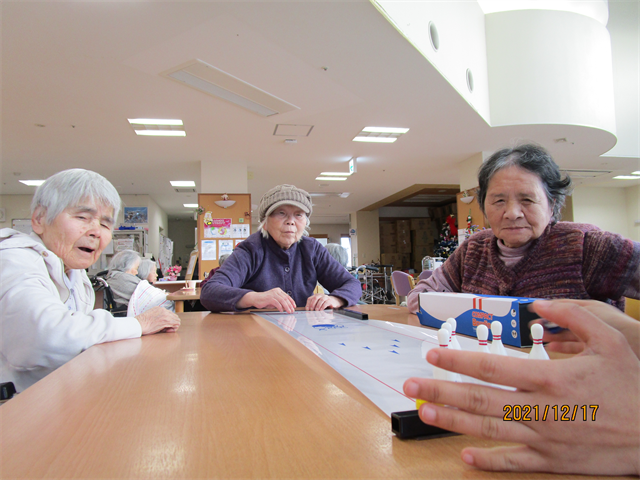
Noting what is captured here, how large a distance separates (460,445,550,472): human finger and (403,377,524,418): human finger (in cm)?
3

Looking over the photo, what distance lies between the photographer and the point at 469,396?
356mm

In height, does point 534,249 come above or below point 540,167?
below

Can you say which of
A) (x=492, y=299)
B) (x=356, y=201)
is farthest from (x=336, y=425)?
(x=356, y=201)

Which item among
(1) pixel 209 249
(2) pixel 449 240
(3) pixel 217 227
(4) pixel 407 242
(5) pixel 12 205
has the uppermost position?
(5) pixel 12 205

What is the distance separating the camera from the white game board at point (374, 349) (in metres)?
0.58

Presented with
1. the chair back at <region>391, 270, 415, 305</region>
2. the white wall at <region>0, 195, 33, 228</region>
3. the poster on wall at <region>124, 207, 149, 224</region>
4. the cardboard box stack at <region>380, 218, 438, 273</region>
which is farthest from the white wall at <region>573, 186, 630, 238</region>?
the white wall at <region>0, 195, 33, 228</region>

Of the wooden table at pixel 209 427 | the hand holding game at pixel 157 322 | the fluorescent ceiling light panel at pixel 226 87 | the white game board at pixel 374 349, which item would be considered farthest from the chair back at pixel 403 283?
the wooden table at pixel 209 427

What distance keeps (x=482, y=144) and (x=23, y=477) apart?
23.9 feet

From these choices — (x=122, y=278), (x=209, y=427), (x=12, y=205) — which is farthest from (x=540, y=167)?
(x=12, y=205)

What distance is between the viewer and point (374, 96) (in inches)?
181

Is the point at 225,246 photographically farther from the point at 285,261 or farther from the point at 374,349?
the point at 374,349

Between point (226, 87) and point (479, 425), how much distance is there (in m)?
4.49

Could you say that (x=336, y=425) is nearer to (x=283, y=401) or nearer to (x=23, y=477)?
(x=283, y=401)

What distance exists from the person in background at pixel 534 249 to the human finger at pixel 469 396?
3.44 ft
